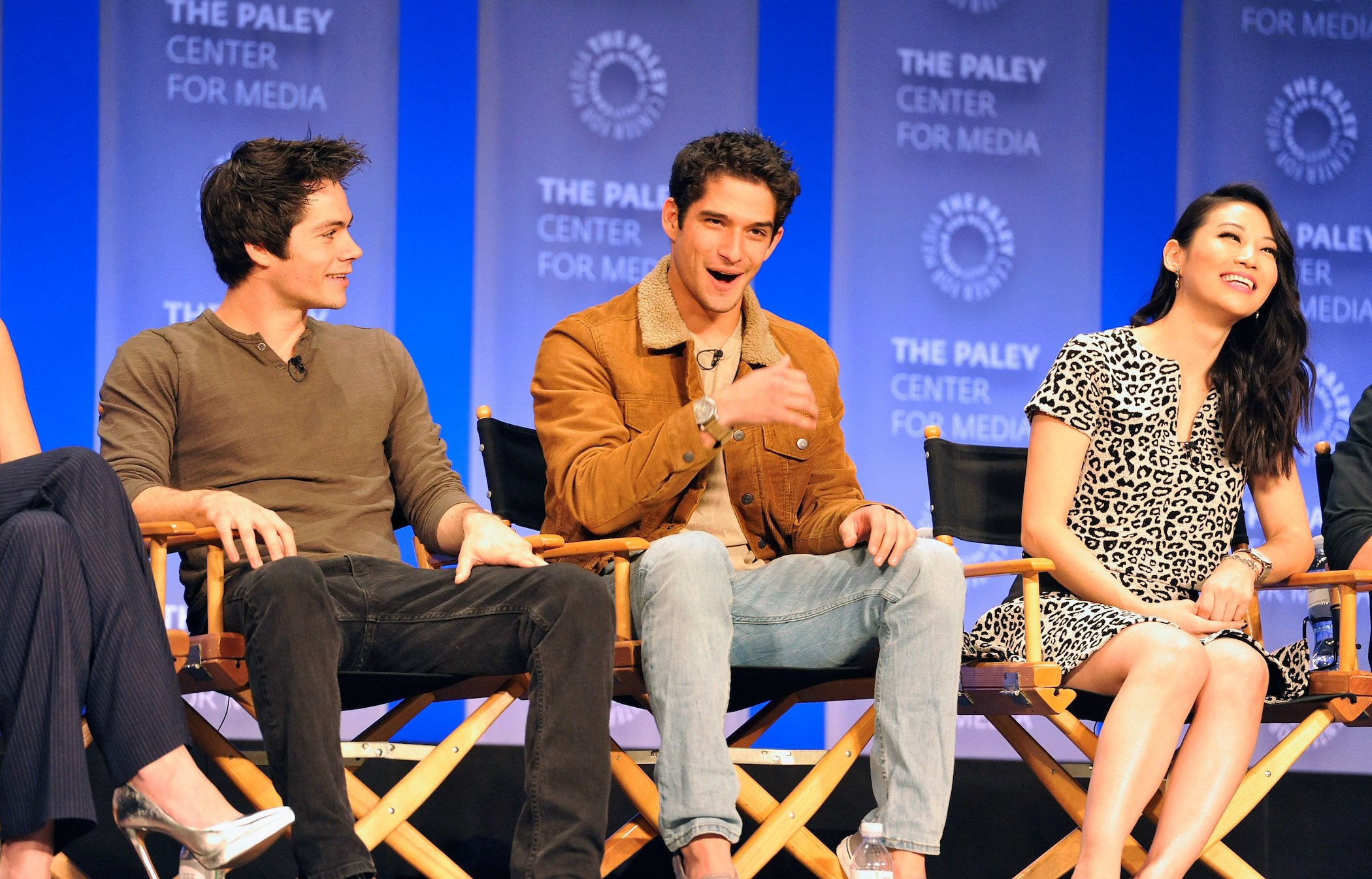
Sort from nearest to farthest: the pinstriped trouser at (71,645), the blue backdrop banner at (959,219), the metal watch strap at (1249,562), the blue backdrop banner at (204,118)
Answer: the pinstriped trouser at (71,645)
the metal watch strap at (1249,562)
the blue backdrop banner at (204,118)
the blue backdrop banner at (959,219)

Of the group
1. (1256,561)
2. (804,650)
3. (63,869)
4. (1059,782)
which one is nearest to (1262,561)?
(1256,561)

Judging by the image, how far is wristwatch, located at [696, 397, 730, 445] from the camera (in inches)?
95.8

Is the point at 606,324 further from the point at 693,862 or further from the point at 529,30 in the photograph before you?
the point at 529,30

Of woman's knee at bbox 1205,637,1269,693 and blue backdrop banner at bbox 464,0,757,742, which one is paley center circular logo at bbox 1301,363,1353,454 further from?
woman's knee at bbox 1205,637,1269,693

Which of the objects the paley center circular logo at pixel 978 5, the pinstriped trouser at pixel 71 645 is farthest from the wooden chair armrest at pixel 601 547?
the paley center circular logo at pixel 978 5

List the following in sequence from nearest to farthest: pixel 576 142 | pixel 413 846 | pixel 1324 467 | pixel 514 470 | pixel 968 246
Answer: pixel 413 846 → pixel 514 470 → pixel 1324 467 → pixel 576 142 → pixel 968 246

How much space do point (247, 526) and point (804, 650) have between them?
38.9 inches

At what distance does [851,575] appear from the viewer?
2582 mm

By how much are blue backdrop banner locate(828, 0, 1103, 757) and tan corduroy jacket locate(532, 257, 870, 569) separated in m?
1.66

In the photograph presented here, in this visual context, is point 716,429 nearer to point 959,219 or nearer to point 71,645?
point 71,645

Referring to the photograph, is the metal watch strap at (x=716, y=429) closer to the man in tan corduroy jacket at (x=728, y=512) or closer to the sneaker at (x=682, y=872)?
the man in tan corduroy jacket at (x=728, y=512)

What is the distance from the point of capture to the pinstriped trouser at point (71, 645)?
1947mm

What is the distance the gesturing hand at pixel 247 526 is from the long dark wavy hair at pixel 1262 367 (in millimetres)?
1877

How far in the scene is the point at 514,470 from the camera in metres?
3.13
